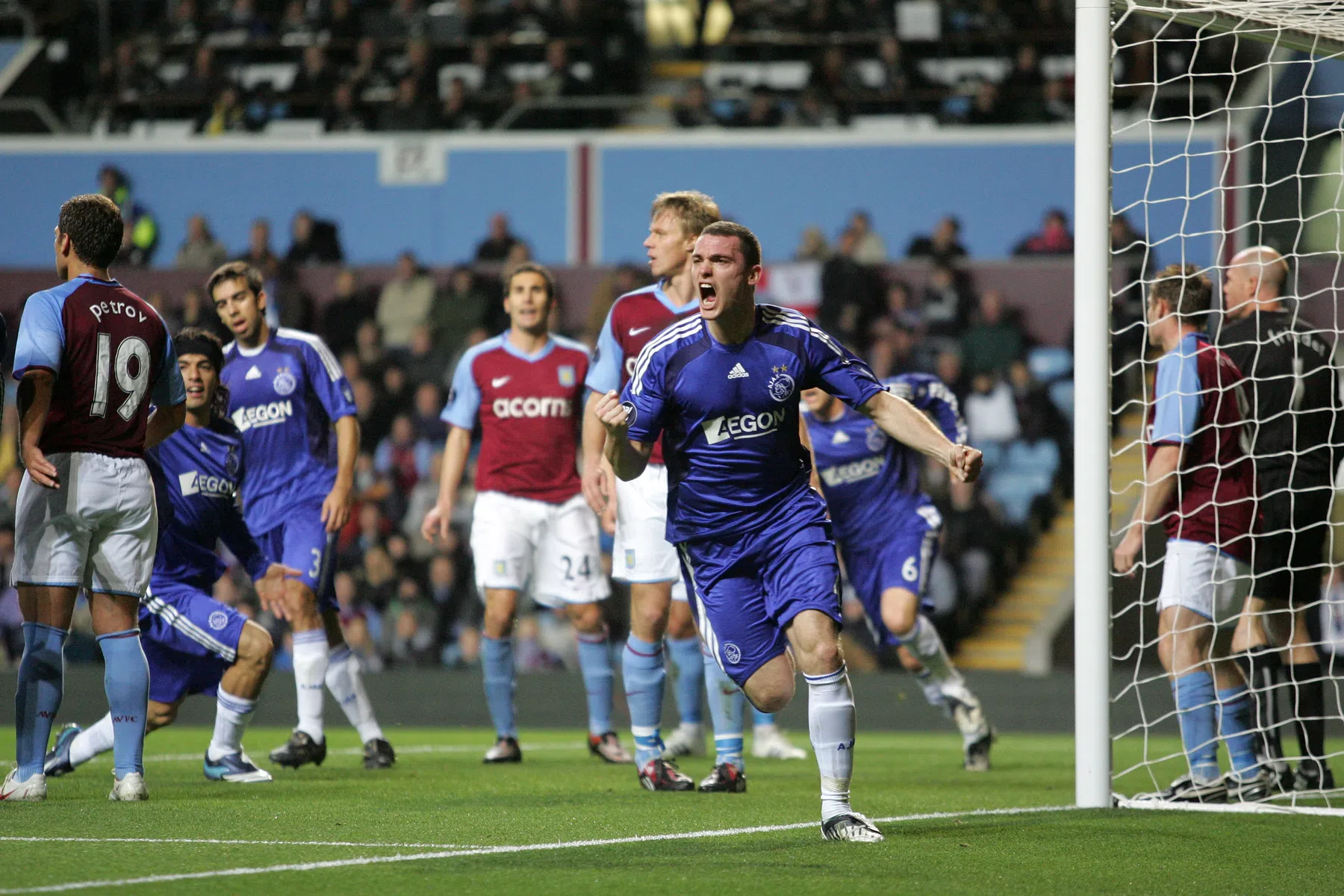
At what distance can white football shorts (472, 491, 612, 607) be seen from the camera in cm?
884

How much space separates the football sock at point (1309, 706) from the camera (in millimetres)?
7586

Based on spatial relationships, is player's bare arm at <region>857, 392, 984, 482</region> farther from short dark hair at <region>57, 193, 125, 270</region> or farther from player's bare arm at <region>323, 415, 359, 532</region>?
player's bare arm at <region>323, 415, 359, 532</region>

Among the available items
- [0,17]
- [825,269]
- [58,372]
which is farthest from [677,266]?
[0,17]

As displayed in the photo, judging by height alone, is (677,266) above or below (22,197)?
below

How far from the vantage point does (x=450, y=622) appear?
15.1 metres

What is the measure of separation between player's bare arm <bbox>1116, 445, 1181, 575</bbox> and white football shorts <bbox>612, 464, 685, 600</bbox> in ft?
6.38

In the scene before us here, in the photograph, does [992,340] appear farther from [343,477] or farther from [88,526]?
[88,526]

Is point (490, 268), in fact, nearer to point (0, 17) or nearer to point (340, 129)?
point (340, 129)

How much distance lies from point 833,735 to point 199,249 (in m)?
14.2

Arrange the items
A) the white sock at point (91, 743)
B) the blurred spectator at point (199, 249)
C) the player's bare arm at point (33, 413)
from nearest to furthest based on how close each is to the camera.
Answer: the player's bare arm at point (33, 413) < the white sock at point (91, 743) < the blurred spectator at point (199, 249)

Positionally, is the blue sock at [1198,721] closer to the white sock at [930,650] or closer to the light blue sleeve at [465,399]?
the white sock at [930,650]

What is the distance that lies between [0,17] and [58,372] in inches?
635

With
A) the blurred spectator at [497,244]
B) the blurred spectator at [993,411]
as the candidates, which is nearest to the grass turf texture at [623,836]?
the blurred spectator at [993,411]

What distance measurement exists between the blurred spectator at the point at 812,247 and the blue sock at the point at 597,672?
350 inches
